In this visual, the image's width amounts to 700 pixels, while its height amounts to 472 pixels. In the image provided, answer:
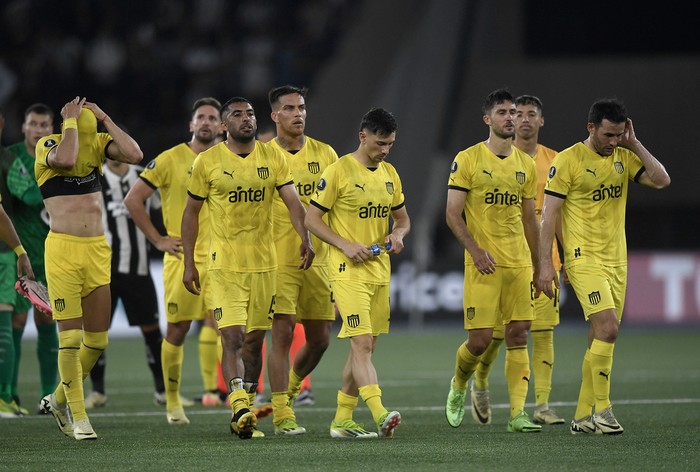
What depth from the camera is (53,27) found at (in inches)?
973

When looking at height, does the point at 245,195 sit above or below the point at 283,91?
below

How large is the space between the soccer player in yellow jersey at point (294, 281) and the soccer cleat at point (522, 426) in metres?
1.59

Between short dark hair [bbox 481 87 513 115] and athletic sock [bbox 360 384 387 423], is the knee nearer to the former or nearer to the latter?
athletic sock [bbox 360 384 387 423]

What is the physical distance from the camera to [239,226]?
30.3ft

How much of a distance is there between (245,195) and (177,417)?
86.4 inches

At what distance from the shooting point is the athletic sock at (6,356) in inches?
432

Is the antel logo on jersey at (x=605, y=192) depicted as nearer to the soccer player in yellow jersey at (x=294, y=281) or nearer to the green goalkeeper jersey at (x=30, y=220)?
the soccer player in yellow jersey at (x=294, y=281)

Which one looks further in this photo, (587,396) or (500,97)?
(500,97)

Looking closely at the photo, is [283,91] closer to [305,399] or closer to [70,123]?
[70,123]

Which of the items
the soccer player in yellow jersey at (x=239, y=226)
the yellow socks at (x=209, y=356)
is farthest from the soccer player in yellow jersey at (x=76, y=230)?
the yellow socks at (x=209, y=356)

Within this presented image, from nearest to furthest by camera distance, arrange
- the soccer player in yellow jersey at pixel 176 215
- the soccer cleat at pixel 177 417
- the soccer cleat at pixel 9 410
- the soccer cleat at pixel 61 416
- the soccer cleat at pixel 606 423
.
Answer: the soccer cleat at pixel 606 423 < the soccer cleat at pixel 61 416 < the soccer cleat at pixel 177 417 < the soccer player in yellow jersey at pixel 176 215 < the soccer cleat at pixel 9 410

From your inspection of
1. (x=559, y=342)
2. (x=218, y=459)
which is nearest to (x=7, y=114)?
(x=559, y=342)

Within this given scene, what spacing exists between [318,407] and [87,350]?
9.11 ft

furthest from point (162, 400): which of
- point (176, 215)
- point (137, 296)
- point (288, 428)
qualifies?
point (288, 428)
